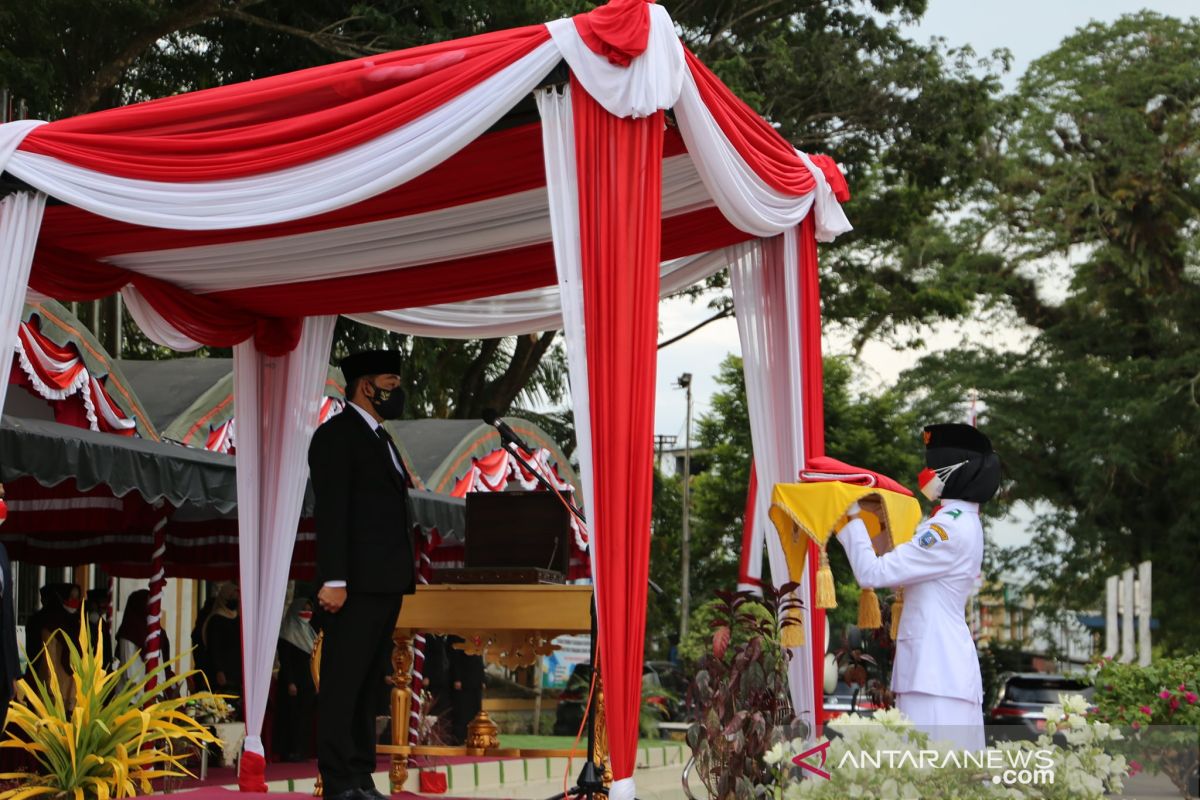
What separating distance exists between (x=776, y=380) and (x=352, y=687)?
258cm

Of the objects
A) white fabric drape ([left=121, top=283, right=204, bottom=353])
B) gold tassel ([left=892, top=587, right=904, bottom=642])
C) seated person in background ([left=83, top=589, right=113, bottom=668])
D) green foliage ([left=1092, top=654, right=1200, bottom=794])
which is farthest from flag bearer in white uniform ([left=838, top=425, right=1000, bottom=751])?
seated person in background ([left=83, top=589, right=113, bottom=668])

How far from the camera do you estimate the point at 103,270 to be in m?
8.02

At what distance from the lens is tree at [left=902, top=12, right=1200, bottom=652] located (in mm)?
27469

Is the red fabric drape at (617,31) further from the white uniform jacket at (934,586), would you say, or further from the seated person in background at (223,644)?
the seated person in background at (223,644)

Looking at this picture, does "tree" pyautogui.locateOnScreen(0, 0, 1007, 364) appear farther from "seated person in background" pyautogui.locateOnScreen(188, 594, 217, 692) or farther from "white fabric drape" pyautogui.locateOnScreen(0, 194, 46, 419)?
"white fabric drape" pyautogui.locateOnScreen(0, 194, 46, 419)

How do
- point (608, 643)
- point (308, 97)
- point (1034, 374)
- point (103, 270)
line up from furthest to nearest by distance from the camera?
1. point (1034, 374)
2. point (103, 270)
3. point (308, 97)
4. point (608, 643)

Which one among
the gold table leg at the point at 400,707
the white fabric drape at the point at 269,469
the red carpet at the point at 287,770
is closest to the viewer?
the white fabric drape at the point at 269,469

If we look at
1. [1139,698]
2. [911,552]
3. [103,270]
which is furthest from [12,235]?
[1139,698]

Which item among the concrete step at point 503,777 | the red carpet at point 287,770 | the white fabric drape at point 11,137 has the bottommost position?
the concrete step at point 503,777

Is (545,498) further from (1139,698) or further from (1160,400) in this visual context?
(1160,400)

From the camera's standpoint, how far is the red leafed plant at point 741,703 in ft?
20.8

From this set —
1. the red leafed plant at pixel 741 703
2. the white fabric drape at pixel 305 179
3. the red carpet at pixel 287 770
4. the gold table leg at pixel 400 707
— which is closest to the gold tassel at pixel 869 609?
the red leafed plant at pixel 741 703

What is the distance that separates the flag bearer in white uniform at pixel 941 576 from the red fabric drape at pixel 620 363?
92 centimetres

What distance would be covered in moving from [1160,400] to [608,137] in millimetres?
22577
